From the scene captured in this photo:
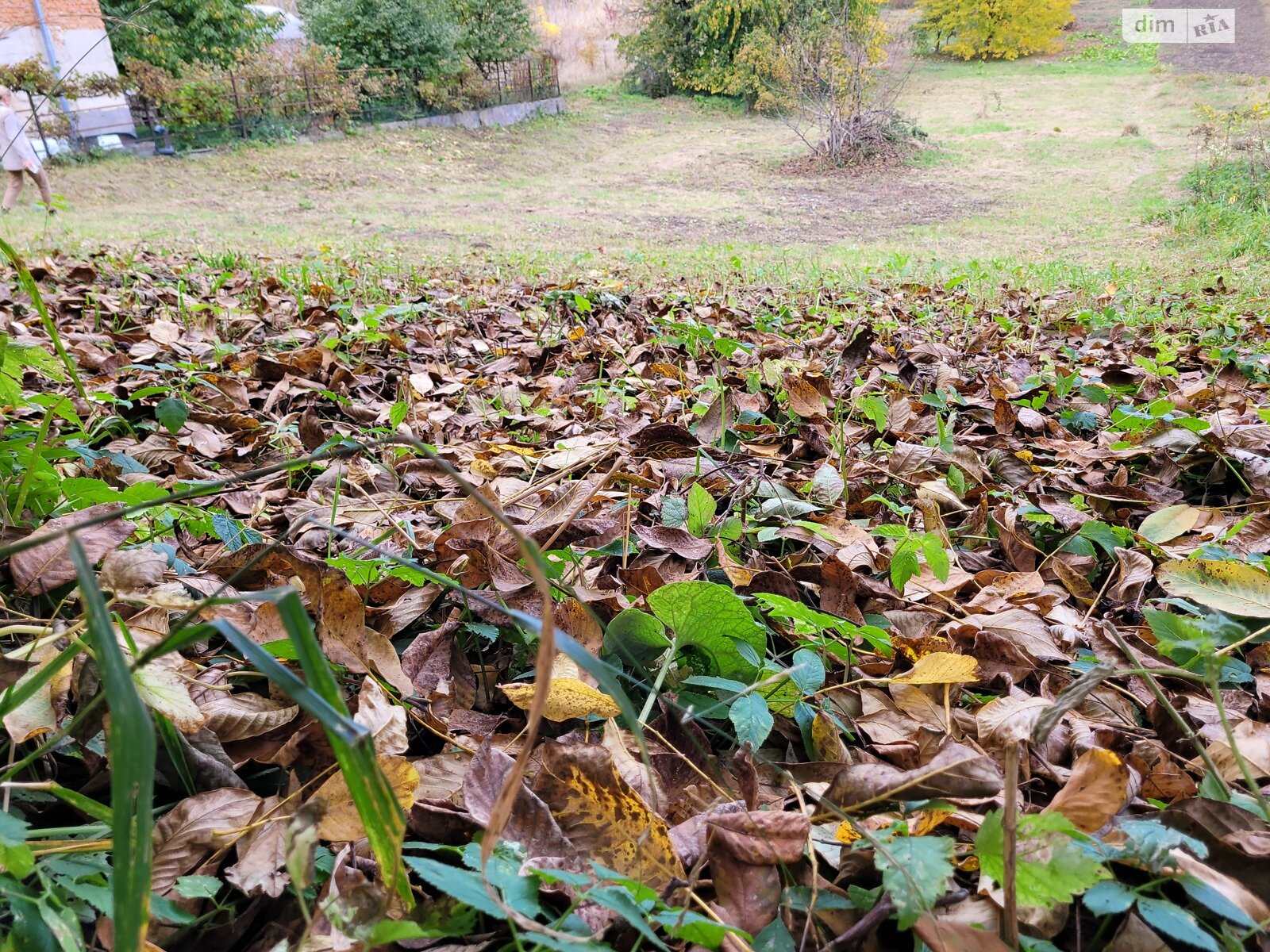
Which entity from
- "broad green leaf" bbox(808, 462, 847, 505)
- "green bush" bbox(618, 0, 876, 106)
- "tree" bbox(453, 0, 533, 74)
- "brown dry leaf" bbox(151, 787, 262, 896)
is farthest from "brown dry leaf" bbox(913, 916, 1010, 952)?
"green bush" bbox(618, 0, 876, 106)

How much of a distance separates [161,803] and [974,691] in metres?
0.70

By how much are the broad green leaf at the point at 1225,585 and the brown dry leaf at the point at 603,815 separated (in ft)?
1.95

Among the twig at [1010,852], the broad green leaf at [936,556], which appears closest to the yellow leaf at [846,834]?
the twig at [1010,852]

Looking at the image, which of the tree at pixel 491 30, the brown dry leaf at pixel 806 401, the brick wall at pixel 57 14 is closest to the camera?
the brown dry leaf at pixel 806 401

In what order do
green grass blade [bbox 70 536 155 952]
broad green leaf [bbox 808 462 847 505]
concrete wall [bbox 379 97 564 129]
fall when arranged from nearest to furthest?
green grass blade [bbox 70 536 155 952]
broad green leaf [bbox 808 462 847 505]
concrete wall [bbox 379 97 564 129]

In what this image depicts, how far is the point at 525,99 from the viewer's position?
16.0m

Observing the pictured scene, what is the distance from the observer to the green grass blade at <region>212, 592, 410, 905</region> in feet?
1.00

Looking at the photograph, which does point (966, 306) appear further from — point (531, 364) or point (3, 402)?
point (3, 402)

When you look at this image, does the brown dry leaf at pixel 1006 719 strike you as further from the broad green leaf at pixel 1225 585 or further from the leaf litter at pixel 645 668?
the broad green leaf at pixel 1225 585

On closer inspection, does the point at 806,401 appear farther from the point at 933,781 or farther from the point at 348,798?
the point at 348,798

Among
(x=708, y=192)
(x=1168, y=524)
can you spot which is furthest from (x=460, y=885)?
(x=708, y=192)

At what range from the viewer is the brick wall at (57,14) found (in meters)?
12.0

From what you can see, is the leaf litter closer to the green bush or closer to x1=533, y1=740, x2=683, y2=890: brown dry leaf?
x1=533, y1=740, x2=683, y2=890: brown dry leaf

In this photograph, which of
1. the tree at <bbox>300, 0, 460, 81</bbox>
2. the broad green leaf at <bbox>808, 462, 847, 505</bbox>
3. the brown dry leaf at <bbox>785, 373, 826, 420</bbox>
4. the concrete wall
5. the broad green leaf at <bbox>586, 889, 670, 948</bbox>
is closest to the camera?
the broad green leaf at <bbox>586, 889, 670, 948</bbox>
